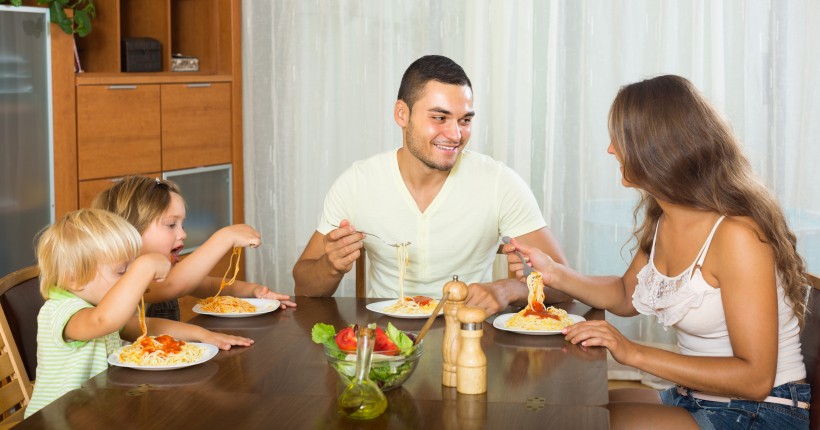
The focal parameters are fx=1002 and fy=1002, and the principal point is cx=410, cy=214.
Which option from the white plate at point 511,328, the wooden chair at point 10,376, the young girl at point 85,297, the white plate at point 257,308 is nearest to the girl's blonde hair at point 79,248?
the young girl at point 85,297

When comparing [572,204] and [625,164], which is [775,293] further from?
[572,204]

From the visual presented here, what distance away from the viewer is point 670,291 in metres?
2.37

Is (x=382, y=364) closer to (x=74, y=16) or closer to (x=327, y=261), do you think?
(x=327, y=261)

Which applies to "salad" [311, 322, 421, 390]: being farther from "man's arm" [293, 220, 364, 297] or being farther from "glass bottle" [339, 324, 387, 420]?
"man's arm" [293, 220, 364, 297]

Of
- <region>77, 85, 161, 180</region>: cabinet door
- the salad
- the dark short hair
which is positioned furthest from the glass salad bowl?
<region>77, 85, 161, 180</region>: cabinet door

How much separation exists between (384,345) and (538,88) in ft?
9.61

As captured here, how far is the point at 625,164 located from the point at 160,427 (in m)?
1.21

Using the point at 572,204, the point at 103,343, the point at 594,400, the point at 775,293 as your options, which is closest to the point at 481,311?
the point at 594,400

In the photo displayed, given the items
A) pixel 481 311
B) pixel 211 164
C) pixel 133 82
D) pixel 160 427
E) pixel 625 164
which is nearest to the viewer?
pixel 160 427

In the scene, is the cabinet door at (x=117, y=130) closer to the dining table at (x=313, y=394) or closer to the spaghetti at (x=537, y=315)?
the dining table at (x=313, y=394)

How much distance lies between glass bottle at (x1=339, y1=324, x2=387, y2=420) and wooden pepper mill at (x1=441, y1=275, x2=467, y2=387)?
8.8 inches

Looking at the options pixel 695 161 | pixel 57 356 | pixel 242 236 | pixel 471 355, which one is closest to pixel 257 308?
pixel 242 236

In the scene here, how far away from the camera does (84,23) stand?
4359mm

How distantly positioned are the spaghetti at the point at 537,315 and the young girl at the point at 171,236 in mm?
634
